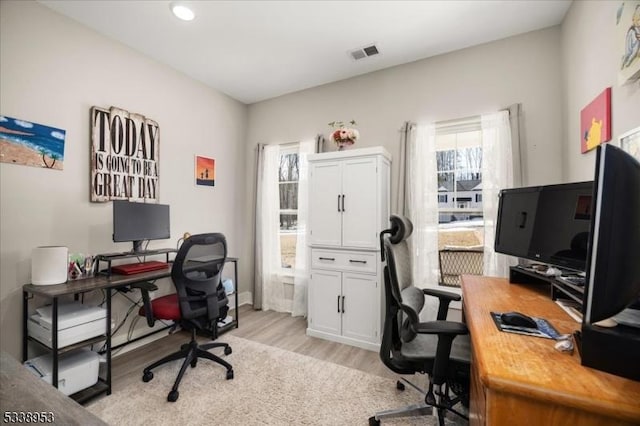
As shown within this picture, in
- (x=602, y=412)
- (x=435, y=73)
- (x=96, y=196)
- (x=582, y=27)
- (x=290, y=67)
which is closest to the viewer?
(x=602, y=412)

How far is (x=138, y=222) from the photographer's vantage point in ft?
8.40

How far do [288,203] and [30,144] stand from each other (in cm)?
249

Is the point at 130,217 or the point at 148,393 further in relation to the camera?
the point at 130,217

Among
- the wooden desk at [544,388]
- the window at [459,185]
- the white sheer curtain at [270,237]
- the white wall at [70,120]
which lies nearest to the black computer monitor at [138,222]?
the white wall at [70,120]

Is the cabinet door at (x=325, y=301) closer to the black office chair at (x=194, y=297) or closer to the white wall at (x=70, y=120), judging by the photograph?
the black office chair at (x=194, y=297)

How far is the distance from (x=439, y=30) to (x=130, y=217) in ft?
10.7

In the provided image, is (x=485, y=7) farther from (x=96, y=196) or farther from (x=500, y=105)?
(x=96, y=196)

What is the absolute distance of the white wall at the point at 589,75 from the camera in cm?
151

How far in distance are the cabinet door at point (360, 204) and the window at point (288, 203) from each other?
1.04 meters

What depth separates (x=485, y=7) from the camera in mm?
2219

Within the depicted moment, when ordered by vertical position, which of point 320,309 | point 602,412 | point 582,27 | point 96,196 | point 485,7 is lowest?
point 320,309

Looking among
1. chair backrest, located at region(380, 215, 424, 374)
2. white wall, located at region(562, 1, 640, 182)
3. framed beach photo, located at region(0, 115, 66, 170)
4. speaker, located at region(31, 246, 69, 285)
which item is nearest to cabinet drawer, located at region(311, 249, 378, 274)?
chair backrest, located at region(380, 215, 424, 374)

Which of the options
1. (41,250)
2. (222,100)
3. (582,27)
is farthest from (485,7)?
(41,250)

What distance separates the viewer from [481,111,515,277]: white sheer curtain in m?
2.51
